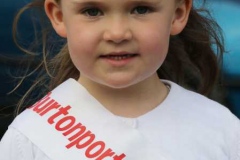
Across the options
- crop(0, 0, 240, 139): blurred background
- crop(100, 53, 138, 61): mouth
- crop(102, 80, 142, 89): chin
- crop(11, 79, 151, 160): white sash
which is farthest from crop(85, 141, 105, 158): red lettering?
crop(0, 0, 240, 139): blurred background

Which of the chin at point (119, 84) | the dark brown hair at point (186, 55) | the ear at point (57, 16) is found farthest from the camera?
the dark brown hair at point (186, 55)

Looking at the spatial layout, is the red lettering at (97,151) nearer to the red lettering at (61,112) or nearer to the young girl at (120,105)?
the young girl at (120,105)

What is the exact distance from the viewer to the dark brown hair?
3080 millimetres

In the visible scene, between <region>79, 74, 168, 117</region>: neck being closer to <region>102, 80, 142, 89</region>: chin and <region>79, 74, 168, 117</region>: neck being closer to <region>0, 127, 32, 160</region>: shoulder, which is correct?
<region>102, 80, 142, 89</region>: chin

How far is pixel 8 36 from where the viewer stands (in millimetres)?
3992

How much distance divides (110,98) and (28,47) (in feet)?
4.43

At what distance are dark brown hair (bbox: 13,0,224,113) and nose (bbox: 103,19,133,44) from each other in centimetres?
74

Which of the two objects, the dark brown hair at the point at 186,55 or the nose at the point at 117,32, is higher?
the nose at the point at 117,32

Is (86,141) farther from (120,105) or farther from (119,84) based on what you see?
(119,84)

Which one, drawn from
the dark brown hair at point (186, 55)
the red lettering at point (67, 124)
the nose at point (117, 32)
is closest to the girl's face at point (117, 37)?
the nose at point (117, 32)

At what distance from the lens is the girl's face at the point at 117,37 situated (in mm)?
2311

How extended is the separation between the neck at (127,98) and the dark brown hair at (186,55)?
1.37ft

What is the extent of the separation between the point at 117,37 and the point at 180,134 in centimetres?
49

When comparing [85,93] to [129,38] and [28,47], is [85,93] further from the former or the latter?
[28,47]
